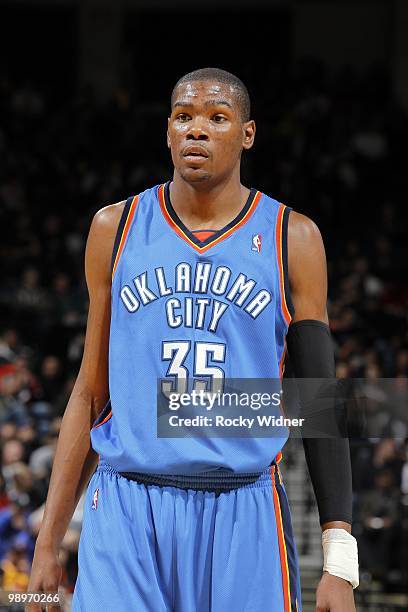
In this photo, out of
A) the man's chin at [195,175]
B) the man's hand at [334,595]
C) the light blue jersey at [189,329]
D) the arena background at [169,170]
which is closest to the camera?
the man's hand at [334,595]

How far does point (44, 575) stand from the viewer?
109 inches

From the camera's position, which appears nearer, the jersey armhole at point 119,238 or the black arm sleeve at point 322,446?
the black arm sleeve at point 322,446

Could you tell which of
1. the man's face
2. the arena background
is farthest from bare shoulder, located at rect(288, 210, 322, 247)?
the arena background

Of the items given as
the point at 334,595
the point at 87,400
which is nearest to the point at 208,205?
the point at 87,400

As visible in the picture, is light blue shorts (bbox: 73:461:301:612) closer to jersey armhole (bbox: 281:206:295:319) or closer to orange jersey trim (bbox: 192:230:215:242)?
jersey armhole (bbox: 281:206:295:319)

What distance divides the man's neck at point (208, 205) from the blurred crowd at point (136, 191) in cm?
561

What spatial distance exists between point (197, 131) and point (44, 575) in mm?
1188

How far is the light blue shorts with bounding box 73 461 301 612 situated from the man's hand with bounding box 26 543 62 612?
4.3 inches

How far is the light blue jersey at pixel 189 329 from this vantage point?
106 inches

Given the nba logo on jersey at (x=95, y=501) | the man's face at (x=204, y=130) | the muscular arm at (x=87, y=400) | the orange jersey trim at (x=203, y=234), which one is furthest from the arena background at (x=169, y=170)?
the man's face at (x=204, y=130)

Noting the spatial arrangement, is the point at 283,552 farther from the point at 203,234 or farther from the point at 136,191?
the point at 136,191

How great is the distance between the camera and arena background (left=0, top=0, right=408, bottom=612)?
8.23 metres

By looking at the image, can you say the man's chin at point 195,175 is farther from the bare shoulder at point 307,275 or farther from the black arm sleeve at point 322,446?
the black arm sleeve at point 322,446

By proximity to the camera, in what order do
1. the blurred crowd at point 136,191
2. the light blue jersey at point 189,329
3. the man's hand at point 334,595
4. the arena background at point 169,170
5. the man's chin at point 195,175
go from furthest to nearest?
the blurred crowd at point 136,191 < the arena background at point 169,170 < the man's chin at point 195,175 < the light blue jersey at point 189,329 < the man's hand at point 334,595
